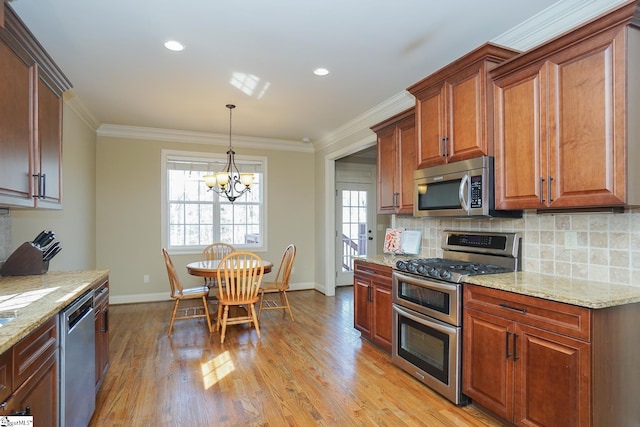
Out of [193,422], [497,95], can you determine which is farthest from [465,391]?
[497,95]

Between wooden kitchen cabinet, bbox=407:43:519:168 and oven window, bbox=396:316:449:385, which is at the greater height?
wooden kitchen cabinet, bbox=407:43:519:168

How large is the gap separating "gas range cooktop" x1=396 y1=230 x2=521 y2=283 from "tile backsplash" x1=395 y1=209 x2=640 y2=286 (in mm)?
79

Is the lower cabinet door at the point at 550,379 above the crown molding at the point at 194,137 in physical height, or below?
below

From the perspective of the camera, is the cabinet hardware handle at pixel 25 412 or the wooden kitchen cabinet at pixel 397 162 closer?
the cabinet hardware handle at pixel 25 412

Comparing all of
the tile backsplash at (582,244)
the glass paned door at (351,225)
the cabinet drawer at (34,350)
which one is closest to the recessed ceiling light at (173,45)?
the cabinet drawer at (34,350)

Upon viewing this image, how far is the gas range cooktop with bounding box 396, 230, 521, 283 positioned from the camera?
251cm

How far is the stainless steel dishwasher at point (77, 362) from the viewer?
67.9 inches

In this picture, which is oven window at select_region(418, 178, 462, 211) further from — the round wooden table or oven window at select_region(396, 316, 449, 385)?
the round wooden table

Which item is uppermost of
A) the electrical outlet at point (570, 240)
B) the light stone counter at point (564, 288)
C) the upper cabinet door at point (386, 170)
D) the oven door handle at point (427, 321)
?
the upper cabinet door at point (386, 170)

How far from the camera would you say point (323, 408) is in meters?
2.43

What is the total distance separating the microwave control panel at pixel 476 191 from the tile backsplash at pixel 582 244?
0.40 metres

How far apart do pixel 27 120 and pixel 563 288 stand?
128 inches

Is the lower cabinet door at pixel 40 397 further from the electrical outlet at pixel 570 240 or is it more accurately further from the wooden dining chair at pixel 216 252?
the wooden dining chair at pixel 216 252

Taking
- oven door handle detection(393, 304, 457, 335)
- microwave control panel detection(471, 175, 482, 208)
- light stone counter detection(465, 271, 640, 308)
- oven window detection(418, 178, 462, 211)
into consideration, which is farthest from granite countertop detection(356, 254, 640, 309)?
oven window detection(418, 178, 462, 211)
